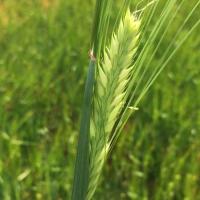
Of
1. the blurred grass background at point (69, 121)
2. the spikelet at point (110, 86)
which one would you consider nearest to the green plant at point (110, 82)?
the spikelet at point (110, 86)

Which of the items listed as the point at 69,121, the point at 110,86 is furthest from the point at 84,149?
the point at 69,121

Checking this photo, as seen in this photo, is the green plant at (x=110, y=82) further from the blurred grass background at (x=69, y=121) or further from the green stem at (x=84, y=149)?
the blurred grass background at (x=69, y=121)

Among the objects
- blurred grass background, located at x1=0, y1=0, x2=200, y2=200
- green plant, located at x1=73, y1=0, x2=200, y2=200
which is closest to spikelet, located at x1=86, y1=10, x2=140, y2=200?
green plant, located at x1=73, y1=0, x2=200, y2=200

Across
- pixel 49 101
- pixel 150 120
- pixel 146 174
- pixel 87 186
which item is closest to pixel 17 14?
pixel 49 101

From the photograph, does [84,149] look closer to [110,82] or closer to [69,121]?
[110,82]

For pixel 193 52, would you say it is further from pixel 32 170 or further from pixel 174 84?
pixel 32 170

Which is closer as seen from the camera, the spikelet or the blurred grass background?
the spikelet

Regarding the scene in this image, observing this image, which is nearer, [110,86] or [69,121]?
[110,86]

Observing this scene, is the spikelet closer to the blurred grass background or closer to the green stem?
the green stem
